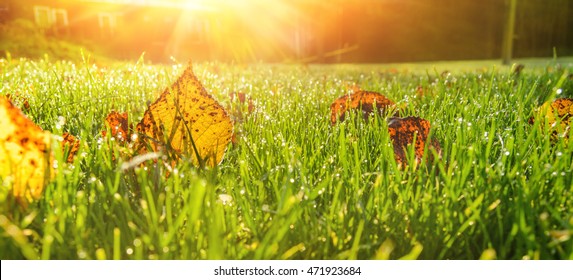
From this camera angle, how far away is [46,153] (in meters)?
0.95

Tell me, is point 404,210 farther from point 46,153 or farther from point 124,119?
point 124,119

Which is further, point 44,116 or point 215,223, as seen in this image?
point 44,116

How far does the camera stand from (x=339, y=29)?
1839 cm

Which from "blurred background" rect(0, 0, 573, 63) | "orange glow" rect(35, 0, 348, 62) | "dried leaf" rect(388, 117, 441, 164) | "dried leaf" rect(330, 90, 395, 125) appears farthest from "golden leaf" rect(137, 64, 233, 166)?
"blurred background" rect(0, 0, 573, 63)

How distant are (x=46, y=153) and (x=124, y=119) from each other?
0.51 m

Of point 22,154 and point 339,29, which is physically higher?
point 339,29

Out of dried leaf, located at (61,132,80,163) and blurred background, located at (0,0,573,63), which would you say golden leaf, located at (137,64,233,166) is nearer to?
dried leaf, located at (61,132,80,163)

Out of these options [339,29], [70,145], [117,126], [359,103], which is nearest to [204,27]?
[339,29]

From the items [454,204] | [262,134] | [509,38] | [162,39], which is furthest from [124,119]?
[162,39]

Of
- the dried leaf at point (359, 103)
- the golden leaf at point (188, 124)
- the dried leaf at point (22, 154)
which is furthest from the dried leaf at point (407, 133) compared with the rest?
the dried leaf at point (22, 154)

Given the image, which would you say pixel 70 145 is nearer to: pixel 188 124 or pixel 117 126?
pixel 117 126

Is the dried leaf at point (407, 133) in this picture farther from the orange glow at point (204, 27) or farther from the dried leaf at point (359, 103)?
the orange glow at point (204, 27)

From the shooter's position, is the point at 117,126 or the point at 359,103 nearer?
the point at 117,126
